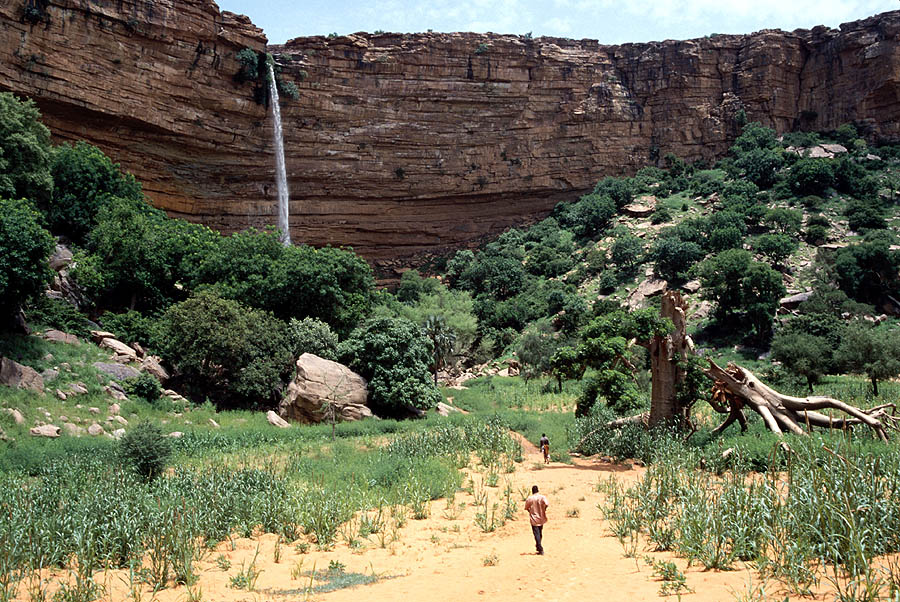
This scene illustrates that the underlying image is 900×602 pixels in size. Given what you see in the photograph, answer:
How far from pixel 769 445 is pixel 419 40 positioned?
A: 4804cm

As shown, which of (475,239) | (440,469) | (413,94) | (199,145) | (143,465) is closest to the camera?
(143,465)

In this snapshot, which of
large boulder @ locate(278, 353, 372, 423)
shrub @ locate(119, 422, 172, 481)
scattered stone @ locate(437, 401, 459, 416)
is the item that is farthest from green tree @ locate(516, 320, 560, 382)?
shrub @ locate(119, 422, 172, 481)

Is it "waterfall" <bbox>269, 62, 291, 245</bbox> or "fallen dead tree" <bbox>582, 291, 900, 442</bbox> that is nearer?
"fallen dead tree" <bbox>582, 291, 900, 442</bbox>

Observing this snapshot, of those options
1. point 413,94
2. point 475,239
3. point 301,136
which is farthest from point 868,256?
point 301,136

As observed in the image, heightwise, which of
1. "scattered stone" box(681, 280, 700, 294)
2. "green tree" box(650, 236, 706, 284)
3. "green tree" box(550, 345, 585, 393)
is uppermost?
"green tree" box(650, 236, 706, 284)

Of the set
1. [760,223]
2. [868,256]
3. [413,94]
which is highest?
[413,94]

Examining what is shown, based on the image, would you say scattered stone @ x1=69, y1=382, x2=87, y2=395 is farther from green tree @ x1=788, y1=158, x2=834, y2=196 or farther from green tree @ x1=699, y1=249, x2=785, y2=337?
green tree @ x1=788, y1=158, x2=834, y2=196

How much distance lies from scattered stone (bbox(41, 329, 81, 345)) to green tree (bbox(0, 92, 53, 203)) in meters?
6.34

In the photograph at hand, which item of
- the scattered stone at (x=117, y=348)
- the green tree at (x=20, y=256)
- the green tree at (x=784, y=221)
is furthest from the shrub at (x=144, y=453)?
the green tree at (x=784, y=221)

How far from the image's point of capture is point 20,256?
1809 centimetres

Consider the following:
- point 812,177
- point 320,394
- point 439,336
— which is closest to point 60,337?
point 320,394

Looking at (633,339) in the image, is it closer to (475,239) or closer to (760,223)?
(760,223)

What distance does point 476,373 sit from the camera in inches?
1473

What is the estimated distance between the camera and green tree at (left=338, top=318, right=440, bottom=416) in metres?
22.9
